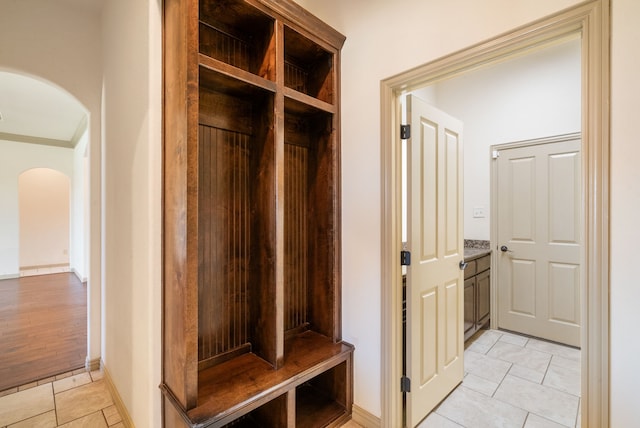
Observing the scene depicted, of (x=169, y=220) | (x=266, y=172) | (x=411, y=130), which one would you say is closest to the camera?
(x=169, y=220)

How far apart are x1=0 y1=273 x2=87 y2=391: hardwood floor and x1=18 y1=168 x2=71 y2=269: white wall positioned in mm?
1662

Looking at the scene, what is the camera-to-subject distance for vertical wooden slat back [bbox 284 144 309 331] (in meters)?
2.01

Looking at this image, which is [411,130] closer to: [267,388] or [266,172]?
[266,172]

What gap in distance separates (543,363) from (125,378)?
11.9 ft

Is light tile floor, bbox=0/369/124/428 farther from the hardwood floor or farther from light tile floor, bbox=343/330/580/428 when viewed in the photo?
light tile floor, bbox=343/330/580/428

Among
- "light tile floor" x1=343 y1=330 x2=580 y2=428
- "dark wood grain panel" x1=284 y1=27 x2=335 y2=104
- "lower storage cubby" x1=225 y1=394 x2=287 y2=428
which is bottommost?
"light tile floor" x1=343 y1=330 x2=580 y2=428

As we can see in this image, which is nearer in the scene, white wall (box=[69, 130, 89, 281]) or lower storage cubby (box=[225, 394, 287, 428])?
lower storage cubby (box=[225, 394, 287, 428])

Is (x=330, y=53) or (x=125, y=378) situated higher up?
(x=330, y=53)

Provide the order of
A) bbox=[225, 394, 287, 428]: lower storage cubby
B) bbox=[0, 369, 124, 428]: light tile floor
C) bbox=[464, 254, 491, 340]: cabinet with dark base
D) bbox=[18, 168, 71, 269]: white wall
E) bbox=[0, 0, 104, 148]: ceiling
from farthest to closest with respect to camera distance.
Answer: bbox=[18, 168, 71, 269]: white wall
bbox=[0, 0, 104, 148]: ceiling
bbox=[464, 254, 491, 340]: cabinet with dark base
bbox=[0, 369, 124, 428]: light tile floor
bbox=[225, 394, 287, 428]: lower storage cubby

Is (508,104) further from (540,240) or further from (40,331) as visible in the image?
(40,331)

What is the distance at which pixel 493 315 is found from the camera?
11.6 feet

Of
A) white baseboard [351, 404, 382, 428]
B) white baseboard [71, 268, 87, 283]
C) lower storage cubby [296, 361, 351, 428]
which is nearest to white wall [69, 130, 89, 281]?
white baseboard [71, 268, 87, 283]

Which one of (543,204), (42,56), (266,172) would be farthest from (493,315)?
(42,56)

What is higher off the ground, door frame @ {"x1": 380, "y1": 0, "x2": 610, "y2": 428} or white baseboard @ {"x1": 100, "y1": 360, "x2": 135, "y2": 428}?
door frame @ {"x1": 380, "y1": 0, "x2": 610, "y2": 428}
